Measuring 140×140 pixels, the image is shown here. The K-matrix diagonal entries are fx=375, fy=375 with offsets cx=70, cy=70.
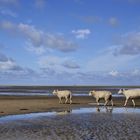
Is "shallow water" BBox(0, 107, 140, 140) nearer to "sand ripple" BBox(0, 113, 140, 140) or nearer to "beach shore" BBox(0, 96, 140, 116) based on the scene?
"sand ripple" BBox(0, 113, 140, 140)

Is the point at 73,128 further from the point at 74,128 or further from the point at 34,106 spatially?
the point at 34,106

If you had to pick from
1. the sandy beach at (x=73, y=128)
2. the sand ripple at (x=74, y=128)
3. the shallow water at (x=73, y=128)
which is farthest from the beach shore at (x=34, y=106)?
the sand ripple at (x=74, y=128)

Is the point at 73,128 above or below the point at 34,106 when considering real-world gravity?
below

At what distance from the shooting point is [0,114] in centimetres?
2667

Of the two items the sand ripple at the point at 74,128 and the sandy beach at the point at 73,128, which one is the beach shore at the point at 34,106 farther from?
the sand ripple at the point at 74,128

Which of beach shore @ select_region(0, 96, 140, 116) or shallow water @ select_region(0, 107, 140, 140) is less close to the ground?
beach shore @ select_region(0, 96, 140, 116)

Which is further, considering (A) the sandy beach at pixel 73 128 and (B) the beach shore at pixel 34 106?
(B) the beach shore at pixel 34 106

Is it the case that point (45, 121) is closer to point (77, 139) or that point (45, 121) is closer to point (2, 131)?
point (2, 131)

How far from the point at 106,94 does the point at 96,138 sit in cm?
1912

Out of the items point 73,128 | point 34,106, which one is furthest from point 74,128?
point 34,106

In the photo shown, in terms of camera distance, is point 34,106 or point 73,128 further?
point 34,106

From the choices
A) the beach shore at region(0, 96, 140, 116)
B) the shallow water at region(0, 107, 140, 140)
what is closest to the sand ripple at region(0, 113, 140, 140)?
the shallow water at region(0, 107, 140, 140)

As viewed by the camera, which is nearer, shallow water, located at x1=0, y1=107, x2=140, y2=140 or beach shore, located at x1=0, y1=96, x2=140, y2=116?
shallow water, located at x1=0, y1=107, x2=140, y2=140

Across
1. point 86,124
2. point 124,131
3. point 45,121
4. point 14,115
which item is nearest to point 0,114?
point 14,115
